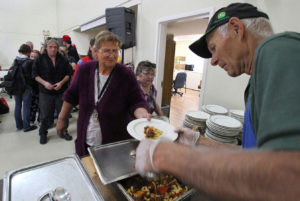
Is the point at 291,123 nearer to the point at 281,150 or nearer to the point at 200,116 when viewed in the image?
the point at 281,150

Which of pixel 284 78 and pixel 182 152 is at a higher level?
pixel 284 78

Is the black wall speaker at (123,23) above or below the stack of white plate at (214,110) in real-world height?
above

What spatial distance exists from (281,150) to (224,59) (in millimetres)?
436

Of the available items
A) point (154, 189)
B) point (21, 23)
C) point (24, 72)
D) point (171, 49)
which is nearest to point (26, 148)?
point (24, 72)

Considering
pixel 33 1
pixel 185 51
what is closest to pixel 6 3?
pixel 33 1

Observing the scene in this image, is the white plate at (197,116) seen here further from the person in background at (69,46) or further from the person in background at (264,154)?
the person in background at (69,46)

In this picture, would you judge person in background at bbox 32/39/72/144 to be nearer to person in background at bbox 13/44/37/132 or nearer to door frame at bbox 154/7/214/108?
person in background at bbox 13/44/37/132

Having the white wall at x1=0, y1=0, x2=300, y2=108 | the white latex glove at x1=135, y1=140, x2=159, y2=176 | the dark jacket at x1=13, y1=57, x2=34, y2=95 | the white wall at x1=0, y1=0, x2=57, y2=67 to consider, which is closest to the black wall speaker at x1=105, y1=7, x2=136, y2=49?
the white wall at x1=0, y1=0, x2=300, y2=108

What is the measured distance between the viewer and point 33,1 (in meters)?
7.54

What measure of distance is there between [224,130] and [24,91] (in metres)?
3.18

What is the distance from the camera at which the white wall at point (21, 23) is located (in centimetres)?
712

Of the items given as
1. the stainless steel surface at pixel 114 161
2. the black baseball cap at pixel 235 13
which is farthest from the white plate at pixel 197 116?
the black baseball cap at pixel 235 13

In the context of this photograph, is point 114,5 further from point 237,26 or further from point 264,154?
point 264,154

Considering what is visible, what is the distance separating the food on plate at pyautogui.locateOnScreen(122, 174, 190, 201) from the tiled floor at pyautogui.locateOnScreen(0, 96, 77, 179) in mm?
1891
